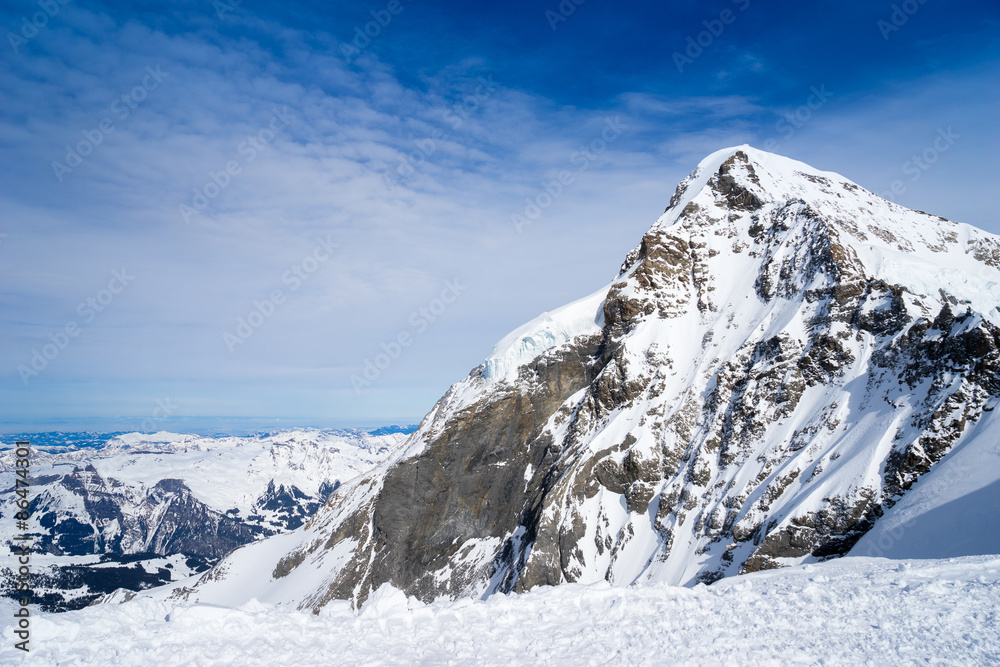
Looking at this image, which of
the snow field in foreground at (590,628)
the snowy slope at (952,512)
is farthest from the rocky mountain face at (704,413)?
the snow field in foreground at (590,628)

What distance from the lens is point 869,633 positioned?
1420 cm

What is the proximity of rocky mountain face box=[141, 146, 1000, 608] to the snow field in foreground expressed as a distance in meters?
38.9

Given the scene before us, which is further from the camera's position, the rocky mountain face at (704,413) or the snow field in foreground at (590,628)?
the rocky mountain face at (704,413)

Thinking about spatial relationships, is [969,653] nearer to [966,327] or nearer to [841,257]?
[966,327]

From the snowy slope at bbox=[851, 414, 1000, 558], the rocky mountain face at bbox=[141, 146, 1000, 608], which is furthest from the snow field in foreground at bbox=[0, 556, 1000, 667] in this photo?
the rocky mountain face at bbox=[141, 146, 1000, 608]

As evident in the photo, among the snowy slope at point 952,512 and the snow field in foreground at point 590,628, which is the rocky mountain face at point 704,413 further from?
the snow field in foreground at point 590,628

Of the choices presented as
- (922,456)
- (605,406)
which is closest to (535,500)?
(605,406)

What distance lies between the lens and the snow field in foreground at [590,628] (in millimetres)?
13586

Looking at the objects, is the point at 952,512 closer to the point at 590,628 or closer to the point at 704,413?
the point at 590,628

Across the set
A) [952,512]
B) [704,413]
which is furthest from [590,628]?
[704,413]

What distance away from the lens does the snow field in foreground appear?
1359 cm

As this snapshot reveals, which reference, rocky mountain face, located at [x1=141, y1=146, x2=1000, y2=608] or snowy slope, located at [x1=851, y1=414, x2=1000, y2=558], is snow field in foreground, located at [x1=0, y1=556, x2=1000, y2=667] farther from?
rocky mountain face, located at [x1=141, y1=146, x2=1000, y2=608]

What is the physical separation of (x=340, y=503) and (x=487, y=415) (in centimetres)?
4303

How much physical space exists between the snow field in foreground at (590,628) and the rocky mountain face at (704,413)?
3895 centimetres
